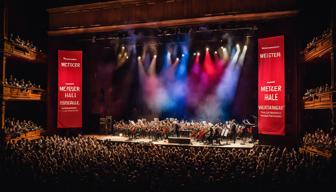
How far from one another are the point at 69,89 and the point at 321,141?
1318cm

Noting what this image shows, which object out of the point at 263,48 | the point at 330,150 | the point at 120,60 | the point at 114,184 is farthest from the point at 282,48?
the point at 120,60

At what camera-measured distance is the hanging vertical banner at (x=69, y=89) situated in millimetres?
16844

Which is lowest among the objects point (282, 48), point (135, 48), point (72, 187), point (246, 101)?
point (72, 187)

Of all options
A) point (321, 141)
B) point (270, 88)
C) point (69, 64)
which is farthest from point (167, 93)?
point (321, 141)

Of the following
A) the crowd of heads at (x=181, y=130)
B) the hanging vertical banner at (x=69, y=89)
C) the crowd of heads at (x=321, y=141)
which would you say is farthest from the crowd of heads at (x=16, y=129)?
the crowd of heads at (x=321, y=141)

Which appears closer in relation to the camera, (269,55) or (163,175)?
(163,175)

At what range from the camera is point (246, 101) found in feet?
61.6

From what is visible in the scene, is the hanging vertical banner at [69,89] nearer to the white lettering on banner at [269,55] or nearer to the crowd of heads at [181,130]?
the crowd of heads at [181,130]

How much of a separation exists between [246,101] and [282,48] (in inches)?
238

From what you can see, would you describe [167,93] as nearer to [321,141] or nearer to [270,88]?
[270,88]

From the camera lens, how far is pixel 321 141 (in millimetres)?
10961

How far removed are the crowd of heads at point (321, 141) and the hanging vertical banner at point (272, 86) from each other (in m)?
1.19

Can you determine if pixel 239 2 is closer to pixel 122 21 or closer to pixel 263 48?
pixel 263 48

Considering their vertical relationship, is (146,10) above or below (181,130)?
above
